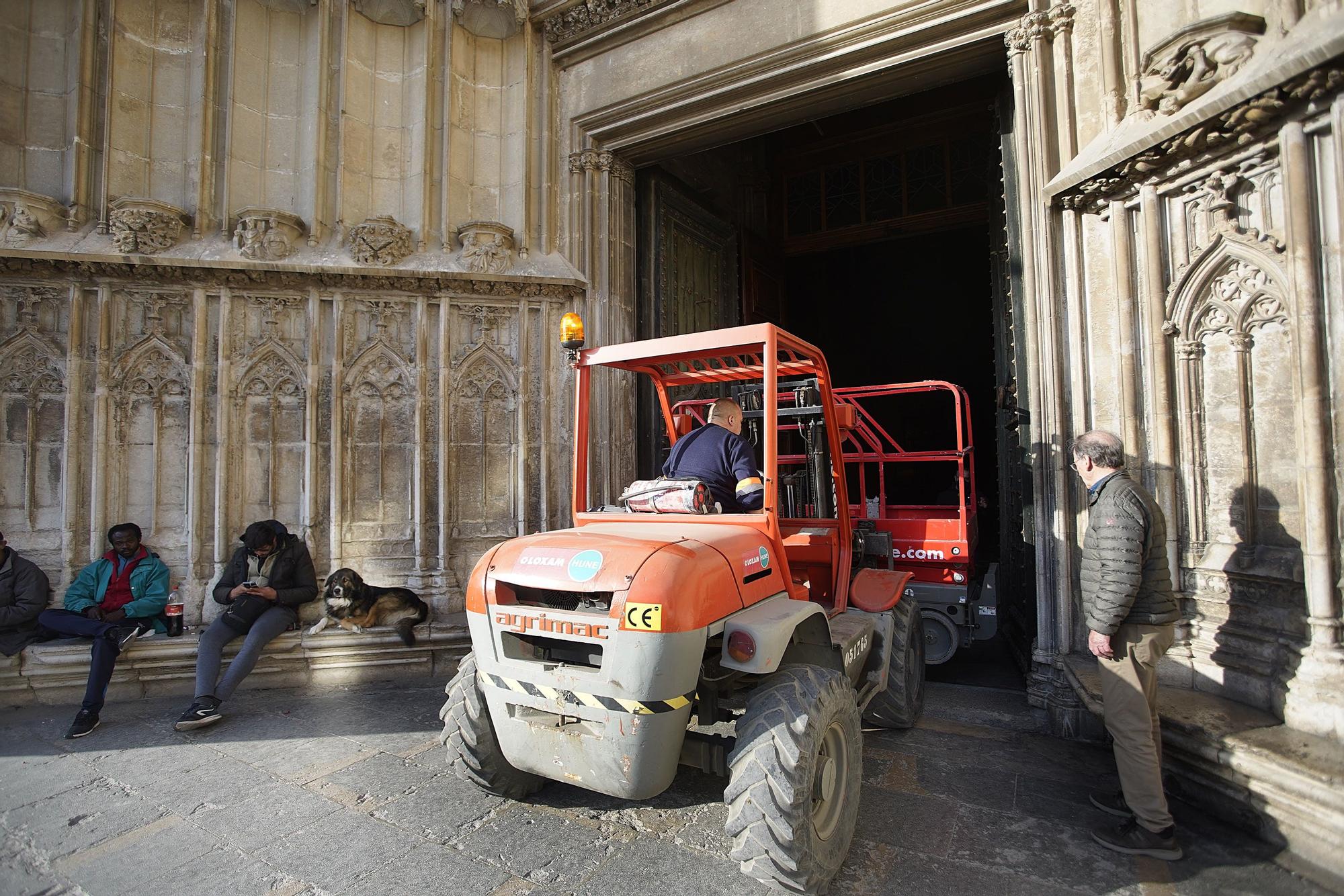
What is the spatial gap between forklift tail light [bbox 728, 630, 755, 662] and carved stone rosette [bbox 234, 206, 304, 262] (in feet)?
19.1

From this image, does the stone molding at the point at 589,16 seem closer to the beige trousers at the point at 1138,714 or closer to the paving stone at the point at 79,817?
the beige trousers at the point at 1138,714

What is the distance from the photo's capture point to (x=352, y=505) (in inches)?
249

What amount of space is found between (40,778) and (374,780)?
6.44 ft

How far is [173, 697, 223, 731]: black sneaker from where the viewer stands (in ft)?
14.7

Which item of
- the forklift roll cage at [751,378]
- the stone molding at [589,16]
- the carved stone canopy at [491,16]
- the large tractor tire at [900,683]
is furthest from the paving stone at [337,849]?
the carved stone canopy at [491,16]

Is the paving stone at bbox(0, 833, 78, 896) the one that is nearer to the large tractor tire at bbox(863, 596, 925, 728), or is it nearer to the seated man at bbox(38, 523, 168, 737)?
the seated man at bbox(38, 523, 168, 737)

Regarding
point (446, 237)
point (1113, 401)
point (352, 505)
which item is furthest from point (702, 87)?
point (352, 505)

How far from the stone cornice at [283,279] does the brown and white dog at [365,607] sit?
2748 millimetres

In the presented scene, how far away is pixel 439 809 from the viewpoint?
334cm

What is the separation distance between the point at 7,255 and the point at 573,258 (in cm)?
478

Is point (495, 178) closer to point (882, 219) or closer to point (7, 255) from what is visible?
point (7, 255)

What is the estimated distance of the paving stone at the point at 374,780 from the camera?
348 centimetres

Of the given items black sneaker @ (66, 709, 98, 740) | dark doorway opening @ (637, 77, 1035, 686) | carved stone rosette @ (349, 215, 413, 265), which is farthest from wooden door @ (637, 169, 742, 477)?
black sneaker @ (66, 709, 98, 740)

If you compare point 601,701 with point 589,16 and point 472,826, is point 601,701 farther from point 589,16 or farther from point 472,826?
point 589,16
